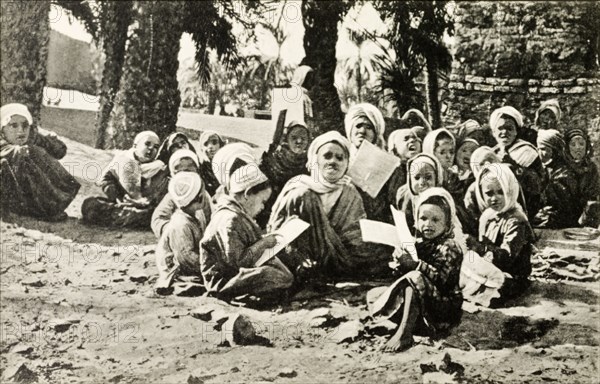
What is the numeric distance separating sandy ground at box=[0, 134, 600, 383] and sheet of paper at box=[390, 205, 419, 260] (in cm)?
33

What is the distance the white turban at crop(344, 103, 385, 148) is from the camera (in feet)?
14.2

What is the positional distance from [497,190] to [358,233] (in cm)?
96

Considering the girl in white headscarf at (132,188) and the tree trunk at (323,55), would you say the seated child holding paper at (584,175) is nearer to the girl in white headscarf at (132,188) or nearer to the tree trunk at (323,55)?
the tree trunk at (323,55)

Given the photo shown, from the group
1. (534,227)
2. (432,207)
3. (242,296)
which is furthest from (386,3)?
(242,296)

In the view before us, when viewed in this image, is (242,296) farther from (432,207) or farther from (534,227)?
(534,227)

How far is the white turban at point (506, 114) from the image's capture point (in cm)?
447

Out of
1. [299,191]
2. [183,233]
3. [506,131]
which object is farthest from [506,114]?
[183,233]

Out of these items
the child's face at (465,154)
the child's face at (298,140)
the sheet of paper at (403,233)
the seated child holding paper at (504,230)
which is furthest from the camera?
the child's face at (465,154)

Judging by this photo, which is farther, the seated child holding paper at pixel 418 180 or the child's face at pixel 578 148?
the child's face at pixel 578 148

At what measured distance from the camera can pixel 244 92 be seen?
14.6 ft

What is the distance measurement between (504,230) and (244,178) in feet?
5.72

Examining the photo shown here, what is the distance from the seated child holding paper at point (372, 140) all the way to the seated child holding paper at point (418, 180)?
0.24 feet

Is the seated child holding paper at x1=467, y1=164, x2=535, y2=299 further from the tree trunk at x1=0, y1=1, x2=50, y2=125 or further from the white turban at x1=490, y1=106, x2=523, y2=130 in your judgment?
the tree trunk at x1=0, y1=1, x2=50, y2=125

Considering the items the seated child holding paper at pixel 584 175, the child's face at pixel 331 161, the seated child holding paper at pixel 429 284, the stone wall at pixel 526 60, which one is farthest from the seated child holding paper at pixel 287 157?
the seated child holding paper at pixel 584 175
